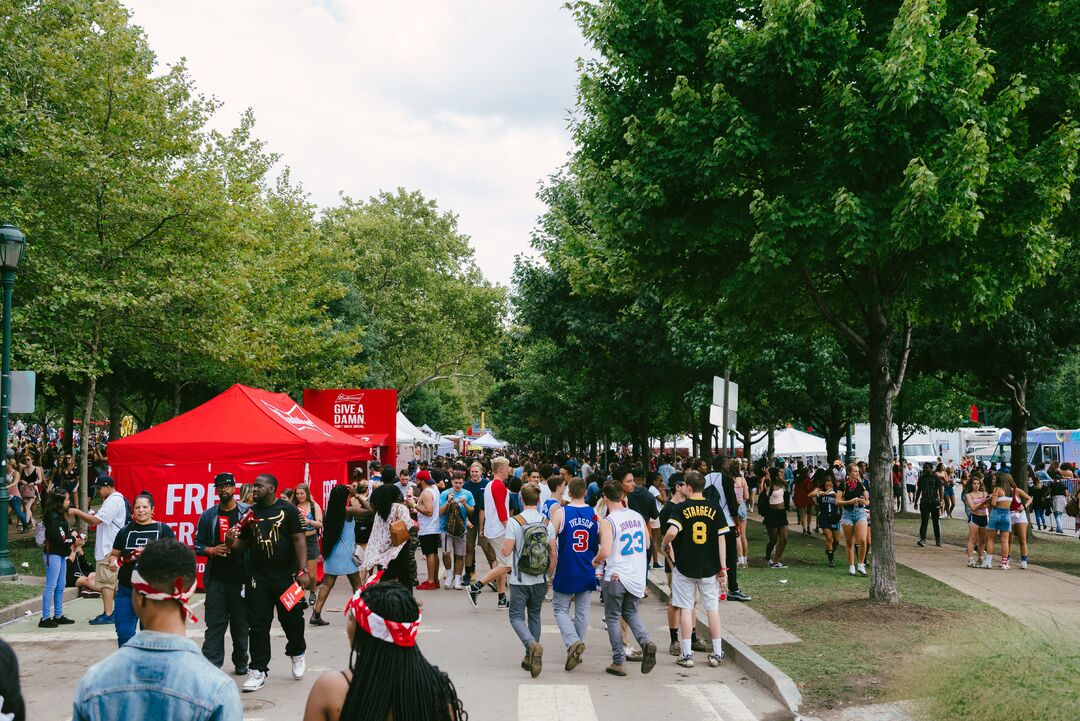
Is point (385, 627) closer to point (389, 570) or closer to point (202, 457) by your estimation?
point (389, 570)

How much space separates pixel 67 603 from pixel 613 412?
66.2ft

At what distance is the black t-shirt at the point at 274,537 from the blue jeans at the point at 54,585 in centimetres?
461

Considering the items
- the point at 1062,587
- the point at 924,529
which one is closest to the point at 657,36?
the point at 1062,587

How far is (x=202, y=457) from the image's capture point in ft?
44.5

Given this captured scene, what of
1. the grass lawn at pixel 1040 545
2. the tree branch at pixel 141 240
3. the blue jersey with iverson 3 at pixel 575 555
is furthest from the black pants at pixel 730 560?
the tree branch at pixel 141 240

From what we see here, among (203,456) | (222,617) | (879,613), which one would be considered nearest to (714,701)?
(879,613)

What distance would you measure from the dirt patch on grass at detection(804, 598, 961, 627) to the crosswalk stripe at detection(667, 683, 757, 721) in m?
3.22

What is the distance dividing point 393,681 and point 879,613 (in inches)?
356

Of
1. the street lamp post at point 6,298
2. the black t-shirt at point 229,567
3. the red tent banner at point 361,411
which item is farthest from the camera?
the red tent banner at point 361,411

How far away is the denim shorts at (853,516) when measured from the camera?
Answer: 15.2 m

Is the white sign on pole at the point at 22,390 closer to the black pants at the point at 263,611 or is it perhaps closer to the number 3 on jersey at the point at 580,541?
the black pants at the point at 263,611

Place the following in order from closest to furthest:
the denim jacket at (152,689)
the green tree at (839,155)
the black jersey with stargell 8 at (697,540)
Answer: the denim jacket at (152,689) < the black jersey with stargell 8 at (697,540) < the green tree at (839,155)

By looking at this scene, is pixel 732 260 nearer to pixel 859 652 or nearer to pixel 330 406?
pixel 859 652

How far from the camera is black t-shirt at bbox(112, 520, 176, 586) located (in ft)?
26.5
